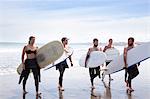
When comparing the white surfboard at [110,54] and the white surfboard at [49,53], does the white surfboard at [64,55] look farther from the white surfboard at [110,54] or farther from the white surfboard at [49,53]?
the white surfboard at [110,54]

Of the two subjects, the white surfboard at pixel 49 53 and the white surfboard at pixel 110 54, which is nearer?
the white surfboard at pixel 49 53

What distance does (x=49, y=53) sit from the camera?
35.6 ft

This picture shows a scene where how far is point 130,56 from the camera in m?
10.0

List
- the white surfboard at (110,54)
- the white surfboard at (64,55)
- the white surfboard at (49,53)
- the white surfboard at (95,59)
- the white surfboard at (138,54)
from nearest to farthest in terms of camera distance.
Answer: the white surfboard at (138,54), the white surfboard at (49,53), the white surfboard at (64,55), the white surfboard at (95,59), the white surfboard at (110,54)

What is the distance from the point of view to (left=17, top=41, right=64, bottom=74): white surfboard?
10.2 metres

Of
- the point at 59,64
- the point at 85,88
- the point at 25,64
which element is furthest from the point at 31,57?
the point at 85,88

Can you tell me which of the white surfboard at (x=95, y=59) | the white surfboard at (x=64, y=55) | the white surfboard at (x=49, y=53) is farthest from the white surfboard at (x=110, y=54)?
the white surfboard at (x=49, y=53)

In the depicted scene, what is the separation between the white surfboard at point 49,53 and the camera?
10.2 metres

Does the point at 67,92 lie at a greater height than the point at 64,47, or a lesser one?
lesser

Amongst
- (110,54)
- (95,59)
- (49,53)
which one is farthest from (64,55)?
(110,54)

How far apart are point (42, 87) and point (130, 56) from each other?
9.32 ft

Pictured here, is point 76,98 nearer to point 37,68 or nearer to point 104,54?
point 37,68

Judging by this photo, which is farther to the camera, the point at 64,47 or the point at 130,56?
the point at 64,47

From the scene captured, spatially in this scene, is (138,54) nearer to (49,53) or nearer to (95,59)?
(95,59)
